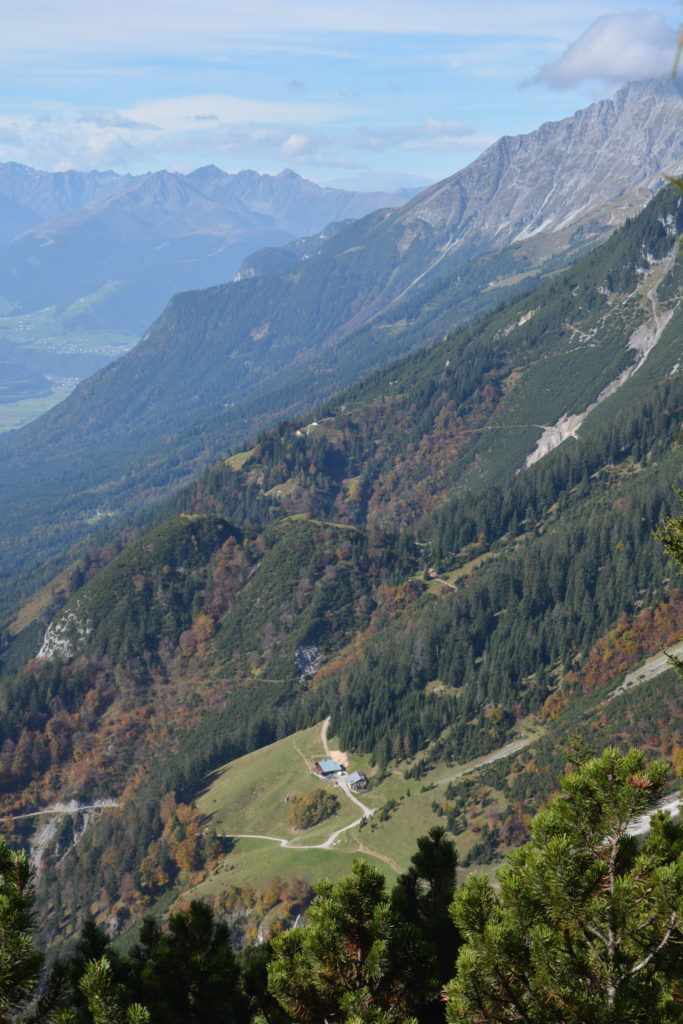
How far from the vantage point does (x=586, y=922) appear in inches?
722

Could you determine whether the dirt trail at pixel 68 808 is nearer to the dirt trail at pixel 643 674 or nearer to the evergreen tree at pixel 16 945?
the dirt trail at pixel 643 674

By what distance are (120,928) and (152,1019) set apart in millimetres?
137612

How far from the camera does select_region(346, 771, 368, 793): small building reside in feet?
507

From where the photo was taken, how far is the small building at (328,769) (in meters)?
160

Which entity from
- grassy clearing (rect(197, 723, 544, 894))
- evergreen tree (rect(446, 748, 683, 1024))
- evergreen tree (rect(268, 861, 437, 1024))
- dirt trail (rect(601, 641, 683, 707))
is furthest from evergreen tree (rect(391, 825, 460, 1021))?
dirt trail (rect(601, 641, 683, 707))

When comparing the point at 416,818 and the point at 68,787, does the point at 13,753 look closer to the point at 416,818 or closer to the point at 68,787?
the point at 68,787

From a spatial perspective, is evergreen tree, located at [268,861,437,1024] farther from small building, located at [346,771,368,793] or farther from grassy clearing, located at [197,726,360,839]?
small building, located at [346,771,368,793]

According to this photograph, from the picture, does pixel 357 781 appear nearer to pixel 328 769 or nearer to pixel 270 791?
pixel 328 769

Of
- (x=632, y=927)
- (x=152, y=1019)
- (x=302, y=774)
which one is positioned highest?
(x=632, y=927)

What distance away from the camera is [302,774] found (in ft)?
534

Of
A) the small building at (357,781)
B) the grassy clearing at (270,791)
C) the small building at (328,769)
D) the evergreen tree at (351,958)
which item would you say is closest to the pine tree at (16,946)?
the evergreen tree at (351,958)

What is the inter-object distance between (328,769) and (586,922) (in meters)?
149

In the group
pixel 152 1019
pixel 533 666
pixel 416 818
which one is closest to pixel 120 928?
pixel 416 818

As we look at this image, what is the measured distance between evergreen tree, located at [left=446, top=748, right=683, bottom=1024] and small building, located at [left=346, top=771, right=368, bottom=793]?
141 meters
